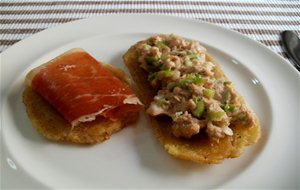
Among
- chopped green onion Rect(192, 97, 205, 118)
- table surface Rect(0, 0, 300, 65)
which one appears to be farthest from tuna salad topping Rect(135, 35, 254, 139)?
table surface Rect(0, 0, 300, 65)

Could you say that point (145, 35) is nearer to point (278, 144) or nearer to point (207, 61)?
point (207, 61)

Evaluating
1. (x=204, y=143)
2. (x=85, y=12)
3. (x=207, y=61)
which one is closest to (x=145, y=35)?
(x=207, y=61)

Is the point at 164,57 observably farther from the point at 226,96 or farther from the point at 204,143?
the point at 204,143

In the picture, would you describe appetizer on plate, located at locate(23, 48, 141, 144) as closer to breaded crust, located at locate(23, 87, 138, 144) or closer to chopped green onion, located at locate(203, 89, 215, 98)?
breaded crust, located at locate(23, 87, 138, 144)

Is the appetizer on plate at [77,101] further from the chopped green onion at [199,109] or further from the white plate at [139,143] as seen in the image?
the chopped green onion at [199,109]

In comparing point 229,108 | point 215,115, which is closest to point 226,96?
Result: point 229,108
